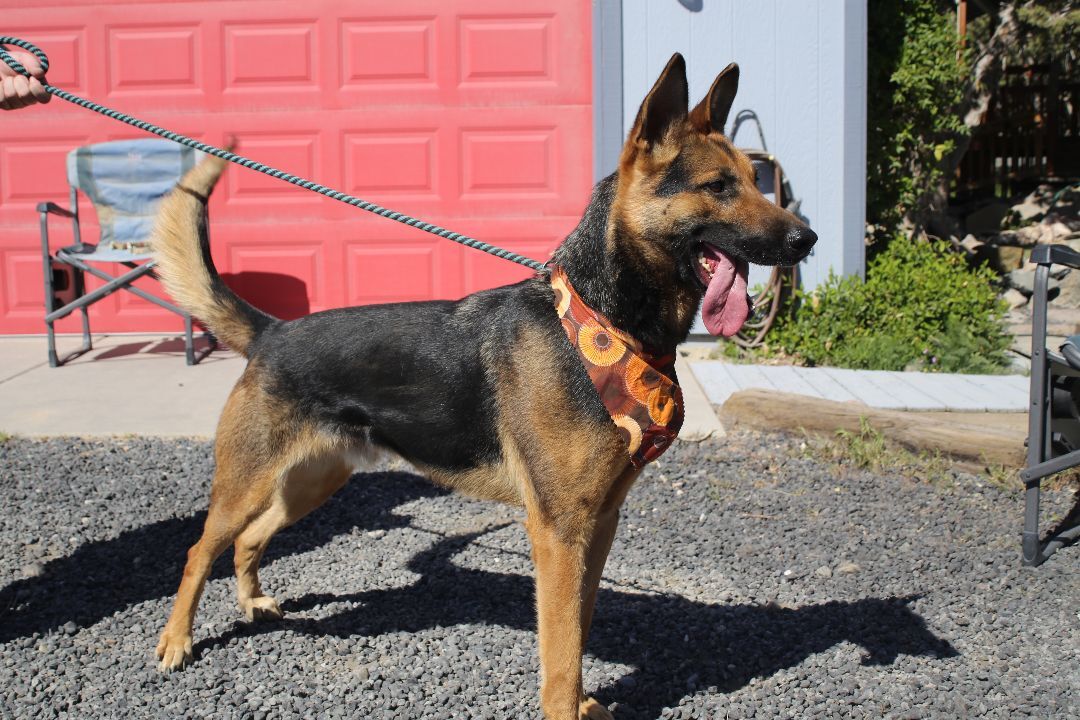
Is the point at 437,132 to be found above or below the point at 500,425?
above

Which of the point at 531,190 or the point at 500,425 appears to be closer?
the point at 500,425

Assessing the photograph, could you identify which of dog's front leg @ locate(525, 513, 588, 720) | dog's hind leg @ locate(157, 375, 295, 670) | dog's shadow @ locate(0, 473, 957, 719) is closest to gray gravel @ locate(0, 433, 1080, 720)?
dog's shadow @ locate(0, 473, 957, 719)

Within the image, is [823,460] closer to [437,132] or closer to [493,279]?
[493,279]

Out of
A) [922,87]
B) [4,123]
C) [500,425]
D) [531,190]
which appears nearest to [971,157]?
[922,87]

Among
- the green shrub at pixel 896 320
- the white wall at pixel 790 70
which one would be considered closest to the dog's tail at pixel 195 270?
the white wall at pixel 790 70

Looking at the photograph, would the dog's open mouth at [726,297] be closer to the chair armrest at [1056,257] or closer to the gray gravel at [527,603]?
the gray gravel at [527,603]

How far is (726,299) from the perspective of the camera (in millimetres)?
2646

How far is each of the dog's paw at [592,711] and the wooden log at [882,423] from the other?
283 centimetres

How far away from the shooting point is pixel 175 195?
10.8ft

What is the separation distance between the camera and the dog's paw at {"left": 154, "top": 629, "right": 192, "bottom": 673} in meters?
3.17

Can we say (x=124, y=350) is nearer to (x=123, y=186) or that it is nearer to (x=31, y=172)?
(x=123, y=186)

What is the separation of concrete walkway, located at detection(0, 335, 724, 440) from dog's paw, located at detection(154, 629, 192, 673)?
2.43m

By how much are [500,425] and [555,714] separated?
0.84 metres

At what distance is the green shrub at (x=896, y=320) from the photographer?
710cm
